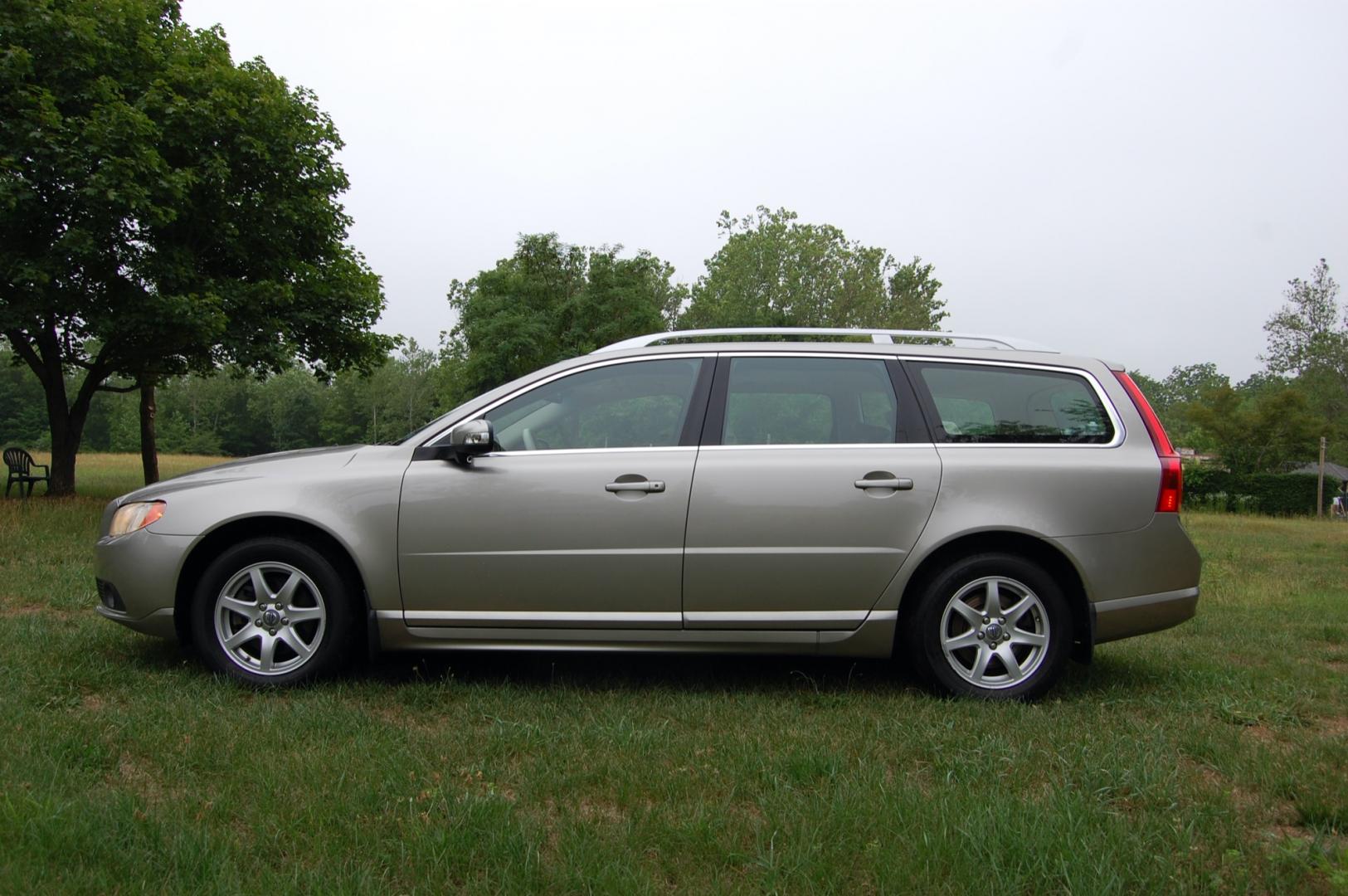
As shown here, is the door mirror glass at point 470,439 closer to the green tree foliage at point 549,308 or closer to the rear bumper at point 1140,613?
the rear bumper at point 1140,613

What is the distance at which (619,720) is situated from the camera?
3816mm

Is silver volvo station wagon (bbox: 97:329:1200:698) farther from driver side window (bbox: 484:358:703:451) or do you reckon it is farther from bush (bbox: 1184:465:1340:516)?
bush (bbox: 1184:465:1340:516)

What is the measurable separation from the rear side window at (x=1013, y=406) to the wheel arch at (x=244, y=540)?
2.87 meters

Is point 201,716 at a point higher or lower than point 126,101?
lower

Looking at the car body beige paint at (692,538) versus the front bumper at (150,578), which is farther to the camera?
the front bumper at (150,578)

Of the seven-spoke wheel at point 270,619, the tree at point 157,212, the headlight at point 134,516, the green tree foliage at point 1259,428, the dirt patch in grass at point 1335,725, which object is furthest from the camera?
the green tree foliage at point 1259,428

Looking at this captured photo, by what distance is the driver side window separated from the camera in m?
4.51

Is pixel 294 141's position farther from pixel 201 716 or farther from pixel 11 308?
pixel 201 716

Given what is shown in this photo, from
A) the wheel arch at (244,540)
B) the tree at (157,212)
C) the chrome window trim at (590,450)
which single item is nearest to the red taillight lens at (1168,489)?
the chrome window trim at (590,450)

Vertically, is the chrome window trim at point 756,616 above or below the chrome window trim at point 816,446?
below

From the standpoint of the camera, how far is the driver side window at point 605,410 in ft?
14.8

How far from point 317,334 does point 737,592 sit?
15.0m

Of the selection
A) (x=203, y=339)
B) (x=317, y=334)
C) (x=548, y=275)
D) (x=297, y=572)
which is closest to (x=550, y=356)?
(x=548, y=275)

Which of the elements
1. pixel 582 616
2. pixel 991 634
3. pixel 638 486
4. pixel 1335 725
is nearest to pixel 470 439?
pixel 638 486
